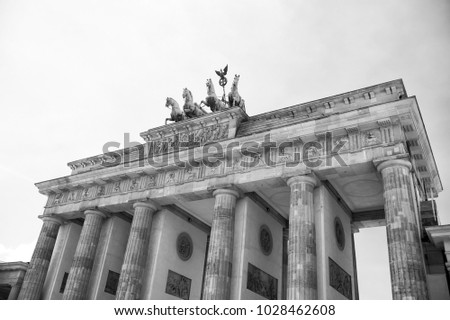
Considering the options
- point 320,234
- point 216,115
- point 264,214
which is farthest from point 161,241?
point 320,234

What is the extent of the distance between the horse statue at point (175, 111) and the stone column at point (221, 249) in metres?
7.29

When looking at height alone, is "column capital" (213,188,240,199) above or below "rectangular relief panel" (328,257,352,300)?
above

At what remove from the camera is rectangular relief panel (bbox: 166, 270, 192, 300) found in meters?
24.1

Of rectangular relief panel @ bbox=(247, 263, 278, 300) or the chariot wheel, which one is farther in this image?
the chariot wheel

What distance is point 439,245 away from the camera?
16922mm

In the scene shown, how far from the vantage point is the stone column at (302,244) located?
56.6ft

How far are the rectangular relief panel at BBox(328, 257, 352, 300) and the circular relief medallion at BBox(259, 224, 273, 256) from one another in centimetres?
430

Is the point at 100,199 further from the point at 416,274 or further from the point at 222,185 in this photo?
the point at 416,274

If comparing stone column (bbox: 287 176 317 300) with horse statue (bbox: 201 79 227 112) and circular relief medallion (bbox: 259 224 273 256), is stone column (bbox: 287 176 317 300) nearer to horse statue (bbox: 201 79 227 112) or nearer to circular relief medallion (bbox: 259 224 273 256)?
circular relief medallion (bbox: 259 224 273 256)

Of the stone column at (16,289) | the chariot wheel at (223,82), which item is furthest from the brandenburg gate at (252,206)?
the stone column at (16,289)

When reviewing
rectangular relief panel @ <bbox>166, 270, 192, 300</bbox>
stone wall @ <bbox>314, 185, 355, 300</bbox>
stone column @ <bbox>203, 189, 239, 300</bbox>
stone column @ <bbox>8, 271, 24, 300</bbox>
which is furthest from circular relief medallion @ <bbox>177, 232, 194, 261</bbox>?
stone column @ <bbox>8, 271, 24, 300</bbox>

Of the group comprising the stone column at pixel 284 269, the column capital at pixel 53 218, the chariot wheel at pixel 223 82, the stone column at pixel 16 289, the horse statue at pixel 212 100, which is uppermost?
the chariot wheel at pixel 223 82

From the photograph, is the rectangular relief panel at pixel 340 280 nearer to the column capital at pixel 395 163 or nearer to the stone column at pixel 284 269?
the stone column at pixel 284 269

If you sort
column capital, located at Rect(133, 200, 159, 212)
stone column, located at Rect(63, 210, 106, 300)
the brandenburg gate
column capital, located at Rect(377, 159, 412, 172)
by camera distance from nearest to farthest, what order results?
column capital, located at Rect(377, 159, 412, 172) → the brandenburg gate → stone column, located at Rect(63, 210, 106, 300) → column capital, located at Rect(133, 200, 159, 212)
